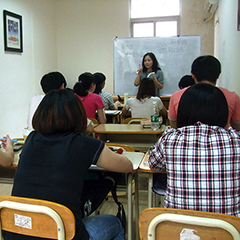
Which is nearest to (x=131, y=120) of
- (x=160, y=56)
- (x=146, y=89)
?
(x=146, y=89)

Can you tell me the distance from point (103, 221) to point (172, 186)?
0.41 m

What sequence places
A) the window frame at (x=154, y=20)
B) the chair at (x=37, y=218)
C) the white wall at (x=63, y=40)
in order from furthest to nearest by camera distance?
the window frame at (x=154, y=20) → the white wall at (x=63, y=40) → the chair at (x=37, y=218)

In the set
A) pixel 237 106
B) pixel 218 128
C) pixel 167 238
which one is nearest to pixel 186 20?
pixel 237 106

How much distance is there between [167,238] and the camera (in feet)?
3.39

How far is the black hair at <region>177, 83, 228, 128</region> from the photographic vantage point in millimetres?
1236

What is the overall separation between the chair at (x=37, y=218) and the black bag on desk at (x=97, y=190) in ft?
1.23

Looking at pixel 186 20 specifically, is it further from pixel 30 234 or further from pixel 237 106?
pixel 30 234

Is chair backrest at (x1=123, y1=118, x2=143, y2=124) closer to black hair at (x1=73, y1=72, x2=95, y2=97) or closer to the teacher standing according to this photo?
black hair at (x1=73, y1=72, x2=95, y2=97)

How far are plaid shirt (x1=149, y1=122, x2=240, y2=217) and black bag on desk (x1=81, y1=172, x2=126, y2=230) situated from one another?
50 centimetres

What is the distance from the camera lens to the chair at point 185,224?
934 millimetres

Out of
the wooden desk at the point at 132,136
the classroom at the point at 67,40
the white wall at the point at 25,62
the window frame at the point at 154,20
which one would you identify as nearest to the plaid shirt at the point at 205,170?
the wooden desk at the point at 132,136

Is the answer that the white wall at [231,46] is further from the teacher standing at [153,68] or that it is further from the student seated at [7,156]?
the student seated at [7,156]

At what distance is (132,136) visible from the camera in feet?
10.2

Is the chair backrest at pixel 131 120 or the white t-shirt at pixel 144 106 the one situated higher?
the white t-shirt at pixel 144 106
